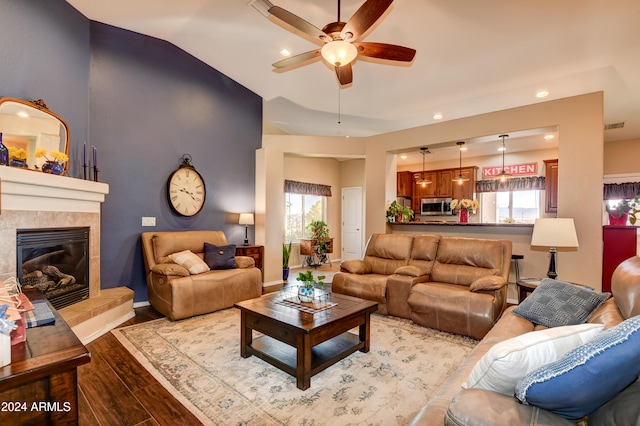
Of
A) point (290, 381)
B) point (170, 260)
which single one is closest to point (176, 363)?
point (290, 381)

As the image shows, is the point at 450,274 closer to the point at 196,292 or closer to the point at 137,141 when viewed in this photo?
the point at 196,292

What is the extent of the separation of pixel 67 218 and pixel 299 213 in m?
5.13

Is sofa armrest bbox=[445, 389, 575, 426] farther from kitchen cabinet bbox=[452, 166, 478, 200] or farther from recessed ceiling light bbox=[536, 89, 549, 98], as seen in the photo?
kitchen cabinet bbox=[452, 166, 478, 200]

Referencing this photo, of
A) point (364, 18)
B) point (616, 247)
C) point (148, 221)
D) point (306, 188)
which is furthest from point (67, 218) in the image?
point (616, 247)

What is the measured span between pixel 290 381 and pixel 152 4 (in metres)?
4.16

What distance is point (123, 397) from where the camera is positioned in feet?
6.73

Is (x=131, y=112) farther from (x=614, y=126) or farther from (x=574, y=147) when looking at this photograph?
(x=614, y=126)

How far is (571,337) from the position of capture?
45.3 inches

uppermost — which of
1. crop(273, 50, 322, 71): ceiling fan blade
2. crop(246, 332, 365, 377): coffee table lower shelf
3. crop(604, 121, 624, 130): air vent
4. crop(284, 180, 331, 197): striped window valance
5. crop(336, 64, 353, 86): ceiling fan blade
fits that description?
crop(604, 121, 624, 130): air vent

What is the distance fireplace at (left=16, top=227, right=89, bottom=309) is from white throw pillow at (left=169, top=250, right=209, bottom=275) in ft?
3.01

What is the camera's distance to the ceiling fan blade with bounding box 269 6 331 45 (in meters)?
2.40

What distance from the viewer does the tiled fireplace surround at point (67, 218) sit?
2566 mm

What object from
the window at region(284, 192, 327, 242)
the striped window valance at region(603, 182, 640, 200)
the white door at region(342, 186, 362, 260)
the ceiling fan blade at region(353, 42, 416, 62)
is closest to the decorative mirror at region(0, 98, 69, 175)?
the ceiling fan blade at region(353, 42, 416, 62)

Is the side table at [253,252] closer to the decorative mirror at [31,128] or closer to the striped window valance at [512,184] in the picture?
the decorative mirror at [31,128]
